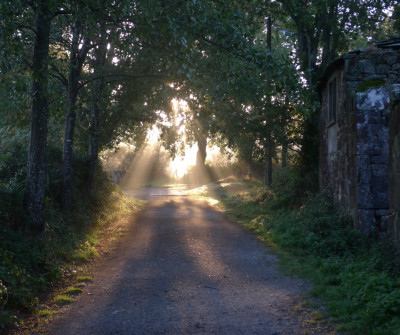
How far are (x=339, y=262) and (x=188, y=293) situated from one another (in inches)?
113

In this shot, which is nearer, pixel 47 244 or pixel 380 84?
pixel 47 244

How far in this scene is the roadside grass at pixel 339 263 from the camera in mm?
5082

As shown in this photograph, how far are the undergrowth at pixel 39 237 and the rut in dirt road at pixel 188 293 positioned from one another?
629 millimetres

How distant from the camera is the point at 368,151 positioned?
9.37 metres

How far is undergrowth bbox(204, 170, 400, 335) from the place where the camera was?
5.09 metres

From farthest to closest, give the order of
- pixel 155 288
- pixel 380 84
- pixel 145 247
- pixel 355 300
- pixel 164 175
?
pixel 164 175
pixel 145 247
pixel 380 84
pixel 155 288
pixel 355 300

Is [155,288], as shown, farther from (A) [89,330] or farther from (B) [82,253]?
(B) [82,253]

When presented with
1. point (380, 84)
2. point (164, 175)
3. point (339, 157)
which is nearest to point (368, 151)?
point (380, 84)

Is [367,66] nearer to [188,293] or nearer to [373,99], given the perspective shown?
[373,99]

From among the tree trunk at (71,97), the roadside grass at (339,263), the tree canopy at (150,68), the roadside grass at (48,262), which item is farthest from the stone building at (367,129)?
the tree trunk at (71,97)

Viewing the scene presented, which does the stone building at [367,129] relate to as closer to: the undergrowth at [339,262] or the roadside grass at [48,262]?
the undergrowth at [339,262]

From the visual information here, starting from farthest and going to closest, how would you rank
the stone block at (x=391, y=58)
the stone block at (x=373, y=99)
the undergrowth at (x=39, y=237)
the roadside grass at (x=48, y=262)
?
the stone block at (x=391, y=58) < the stone block at (x=373, y=99) < the undergrowth at (x=39, y=237) < the roadside grass at (x=48, y=262)

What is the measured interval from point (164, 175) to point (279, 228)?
39777mm

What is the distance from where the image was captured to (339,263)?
772 centimetres
